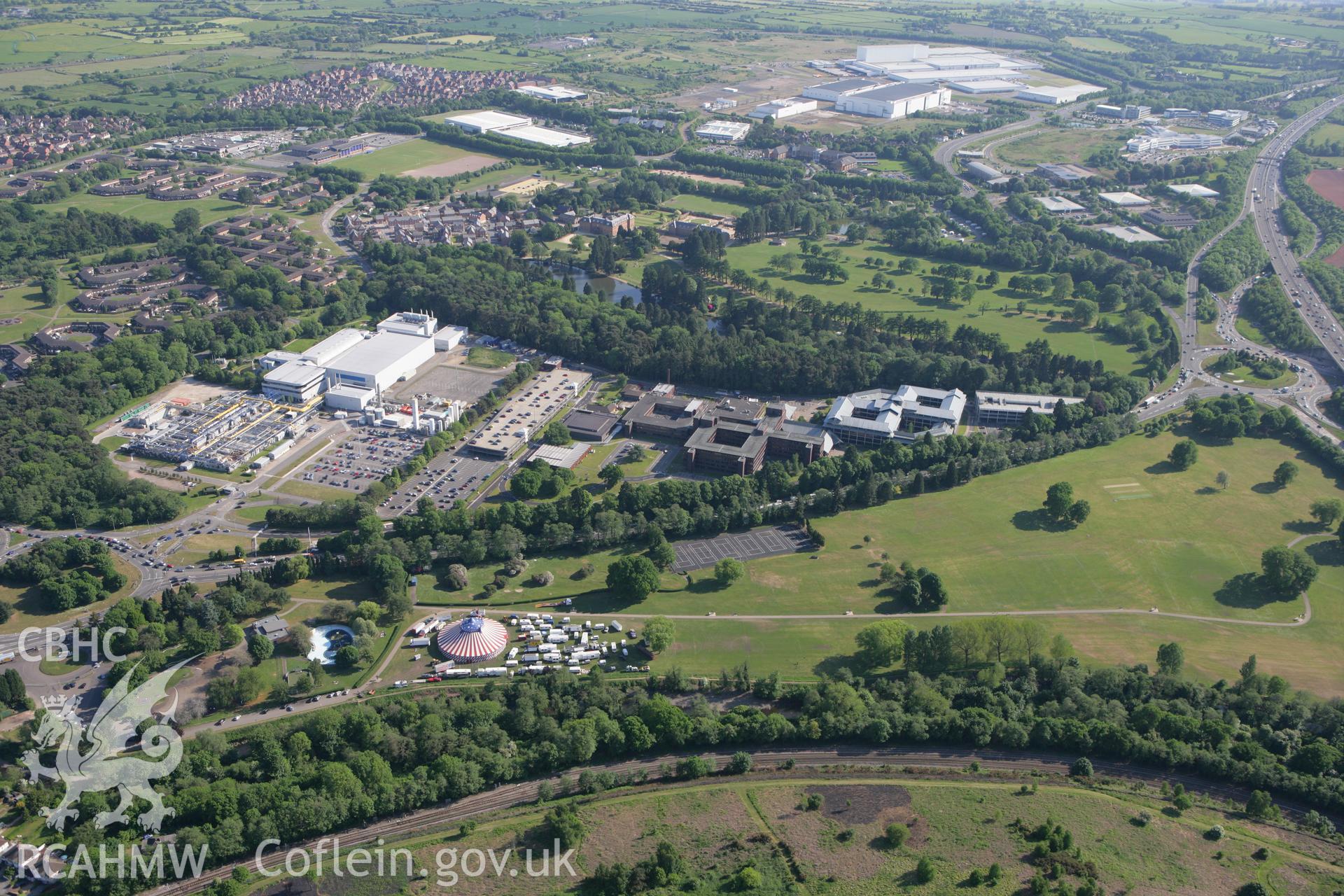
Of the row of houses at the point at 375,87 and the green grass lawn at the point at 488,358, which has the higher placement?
the row of houses at the point at 375,87

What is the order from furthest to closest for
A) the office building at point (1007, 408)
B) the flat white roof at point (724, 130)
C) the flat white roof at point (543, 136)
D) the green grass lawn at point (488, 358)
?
the flat white roof at point (724, 130)
the flat white roof at point (543, 136)
the green grass lawn at point (488, 358)
the office building at point (1007, 408)

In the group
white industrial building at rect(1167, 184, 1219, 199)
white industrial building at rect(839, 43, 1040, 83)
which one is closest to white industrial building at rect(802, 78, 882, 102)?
white industrial building at rect(839, 43, 1040, 83)

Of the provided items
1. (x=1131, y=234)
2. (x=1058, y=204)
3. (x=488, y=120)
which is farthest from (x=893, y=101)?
(x=488, y=120)

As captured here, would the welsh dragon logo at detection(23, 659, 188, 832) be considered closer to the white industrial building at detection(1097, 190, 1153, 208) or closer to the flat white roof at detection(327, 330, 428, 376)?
the flat white roof at detection(327, 330, 428, 376)

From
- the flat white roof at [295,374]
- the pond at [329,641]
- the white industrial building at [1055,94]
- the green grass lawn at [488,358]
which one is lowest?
the pond at [329,641]

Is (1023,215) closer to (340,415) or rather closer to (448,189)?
(448,189)

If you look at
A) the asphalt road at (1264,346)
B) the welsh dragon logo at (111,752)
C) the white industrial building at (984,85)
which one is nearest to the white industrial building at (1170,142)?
the asphalt road at (1264,346)

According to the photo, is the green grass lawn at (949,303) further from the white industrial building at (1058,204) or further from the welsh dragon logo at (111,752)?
the welsh dragon logo at (111,752)

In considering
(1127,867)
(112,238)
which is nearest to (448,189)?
(112,238)
